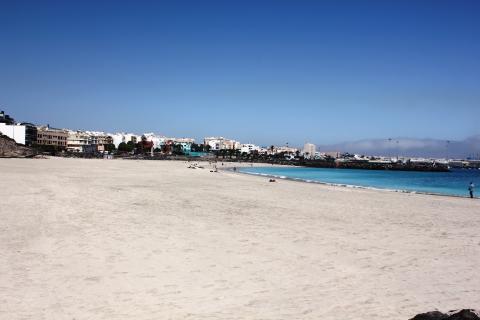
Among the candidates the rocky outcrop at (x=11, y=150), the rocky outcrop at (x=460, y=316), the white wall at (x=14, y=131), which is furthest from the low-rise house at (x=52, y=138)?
the rocky outcrop at (x=460, y=316)

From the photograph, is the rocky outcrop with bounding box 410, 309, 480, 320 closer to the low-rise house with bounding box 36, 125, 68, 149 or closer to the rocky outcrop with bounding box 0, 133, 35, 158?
the rocky outcrop with bounding box 0, 133, 35, 158

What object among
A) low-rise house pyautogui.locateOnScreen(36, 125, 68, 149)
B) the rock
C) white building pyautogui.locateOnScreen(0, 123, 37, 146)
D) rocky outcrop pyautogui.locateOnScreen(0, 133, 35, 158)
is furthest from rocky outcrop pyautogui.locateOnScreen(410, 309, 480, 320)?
low-rise house pyautogui.locateOnScreen(36, 125, 68, 149)

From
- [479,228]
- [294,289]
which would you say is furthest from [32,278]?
[479,228]

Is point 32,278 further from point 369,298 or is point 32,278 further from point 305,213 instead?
point 305,213

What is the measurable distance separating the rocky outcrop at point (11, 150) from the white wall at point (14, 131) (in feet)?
120

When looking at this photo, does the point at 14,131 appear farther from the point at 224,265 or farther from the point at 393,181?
the point at 224,265

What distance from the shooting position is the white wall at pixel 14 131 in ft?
332

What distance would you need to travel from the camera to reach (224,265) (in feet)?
23.9

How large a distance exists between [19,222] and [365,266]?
8.25m

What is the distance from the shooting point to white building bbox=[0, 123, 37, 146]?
102100 millimetres

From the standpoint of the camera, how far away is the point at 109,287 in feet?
19.3

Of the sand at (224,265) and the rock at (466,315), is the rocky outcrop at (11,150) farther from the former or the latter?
the rock at (466,315)

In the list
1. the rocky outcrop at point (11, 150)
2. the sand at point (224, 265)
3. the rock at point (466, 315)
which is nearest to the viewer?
the rock at point (466, 315)

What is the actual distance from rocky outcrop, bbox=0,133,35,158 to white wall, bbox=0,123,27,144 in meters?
36.5
